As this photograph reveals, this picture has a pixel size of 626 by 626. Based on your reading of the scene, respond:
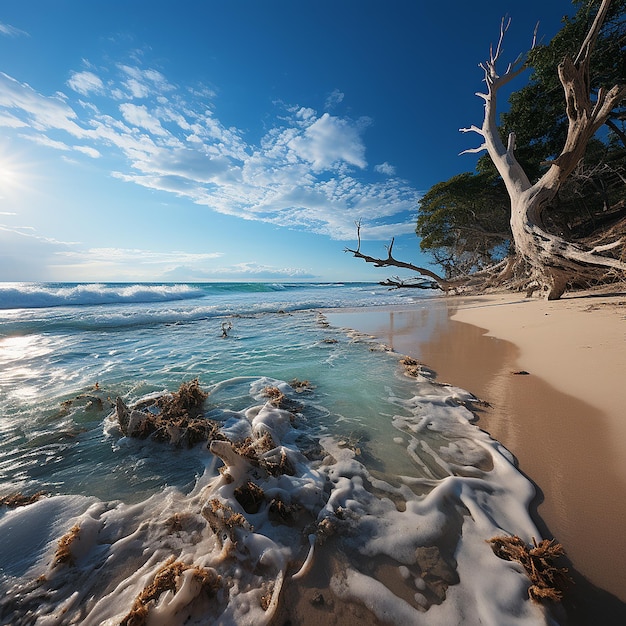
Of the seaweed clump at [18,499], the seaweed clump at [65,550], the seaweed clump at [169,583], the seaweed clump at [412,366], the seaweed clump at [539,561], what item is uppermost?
the seaweed clump at [412,366]

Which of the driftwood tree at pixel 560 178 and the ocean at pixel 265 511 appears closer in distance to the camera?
the ocean at pixel 265 511

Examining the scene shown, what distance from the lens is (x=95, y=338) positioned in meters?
9.06

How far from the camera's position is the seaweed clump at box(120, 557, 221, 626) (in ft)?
4.42

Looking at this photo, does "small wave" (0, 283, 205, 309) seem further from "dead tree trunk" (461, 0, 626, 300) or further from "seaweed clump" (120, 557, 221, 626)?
"seaweed clump" (120, 557, 221, 626)

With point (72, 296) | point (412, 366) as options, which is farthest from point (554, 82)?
point (72, 296)

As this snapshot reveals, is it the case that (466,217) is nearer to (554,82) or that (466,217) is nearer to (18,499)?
(554,82)

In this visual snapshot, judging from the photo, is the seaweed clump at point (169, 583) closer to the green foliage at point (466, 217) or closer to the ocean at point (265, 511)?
the ocean at point (265, 511)

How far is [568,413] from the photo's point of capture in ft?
9.80

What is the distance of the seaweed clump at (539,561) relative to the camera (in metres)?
1.38

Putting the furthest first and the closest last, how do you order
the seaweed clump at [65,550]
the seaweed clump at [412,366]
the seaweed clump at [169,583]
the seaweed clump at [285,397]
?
the seaweed clump at [412,366], the seaweed clump at [285,397], the seaweed clump at [65,550], the seaweed clump at [169,583]

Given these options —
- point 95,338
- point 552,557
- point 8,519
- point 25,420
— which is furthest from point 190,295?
point 552,557

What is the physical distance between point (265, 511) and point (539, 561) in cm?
168

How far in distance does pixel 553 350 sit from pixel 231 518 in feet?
19.0

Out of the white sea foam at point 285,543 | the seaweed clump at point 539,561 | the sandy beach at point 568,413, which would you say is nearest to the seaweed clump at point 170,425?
the white sea foam at point 285,543
